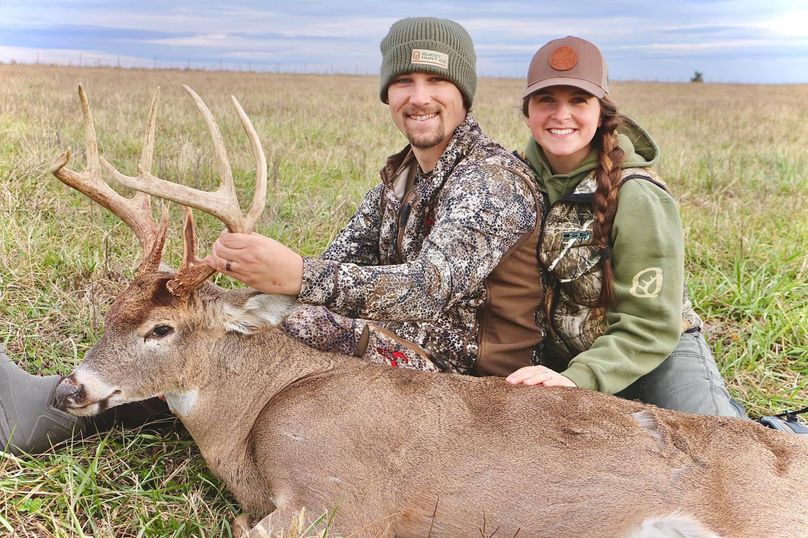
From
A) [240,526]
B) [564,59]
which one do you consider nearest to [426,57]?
[564,59]

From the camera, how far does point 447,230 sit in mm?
3650

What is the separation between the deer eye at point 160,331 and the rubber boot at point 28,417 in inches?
32.9

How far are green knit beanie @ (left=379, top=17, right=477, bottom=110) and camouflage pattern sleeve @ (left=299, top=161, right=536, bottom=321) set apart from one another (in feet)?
1.97

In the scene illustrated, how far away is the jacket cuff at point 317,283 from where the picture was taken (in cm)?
315

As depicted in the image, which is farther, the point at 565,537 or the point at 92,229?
the point at 92,229

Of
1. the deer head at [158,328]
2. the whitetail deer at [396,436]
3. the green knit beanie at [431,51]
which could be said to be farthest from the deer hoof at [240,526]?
the green knit beanie at [431,51]

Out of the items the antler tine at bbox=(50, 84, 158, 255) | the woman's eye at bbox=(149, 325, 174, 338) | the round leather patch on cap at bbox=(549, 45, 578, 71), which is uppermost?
the round leather patch on cap at bbox=(549, 45, 578, 71)

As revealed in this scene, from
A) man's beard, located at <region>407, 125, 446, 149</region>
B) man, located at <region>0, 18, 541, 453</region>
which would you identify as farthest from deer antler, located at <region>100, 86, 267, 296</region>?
man's beard, located at <region>407, 125, 446, 149</region>

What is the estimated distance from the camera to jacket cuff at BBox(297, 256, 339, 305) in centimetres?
315

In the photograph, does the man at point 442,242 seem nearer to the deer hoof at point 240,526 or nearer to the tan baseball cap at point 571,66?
the tan baseball cap at point 571,66

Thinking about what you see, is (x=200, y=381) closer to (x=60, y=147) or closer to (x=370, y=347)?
(x=370, y=347)

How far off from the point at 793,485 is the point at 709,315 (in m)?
2.84

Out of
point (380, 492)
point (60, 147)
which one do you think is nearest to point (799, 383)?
point (380, 492)

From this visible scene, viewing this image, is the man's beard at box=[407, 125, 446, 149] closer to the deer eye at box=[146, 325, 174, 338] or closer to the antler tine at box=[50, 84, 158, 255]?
the antler tine at box=[50, 84, 158, 255]
